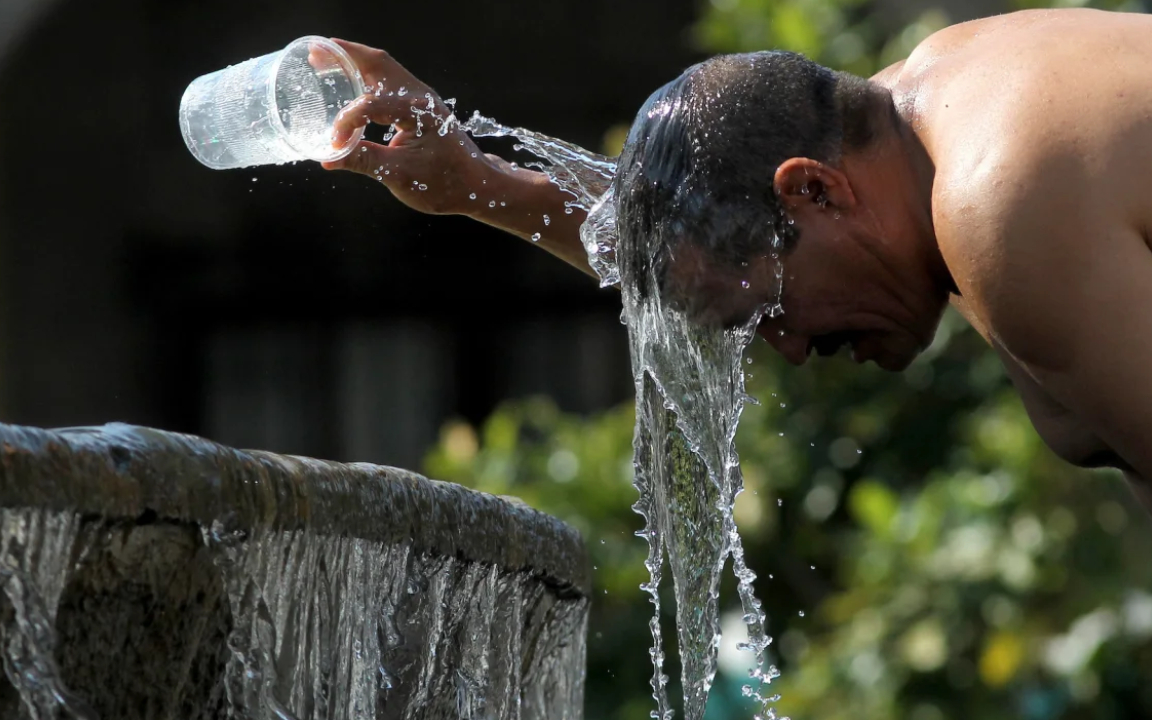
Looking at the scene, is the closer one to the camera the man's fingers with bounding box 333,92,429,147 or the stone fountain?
the stone fountain

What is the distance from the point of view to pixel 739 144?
2162 millimetres

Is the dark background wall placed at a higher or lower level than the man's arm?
higher

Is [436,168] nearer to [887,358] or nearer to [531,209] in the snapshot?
[531,209]

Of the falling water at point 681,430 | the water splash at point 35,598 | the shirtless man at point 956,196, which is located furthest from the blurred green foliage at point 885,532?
the water splash at point 35,598

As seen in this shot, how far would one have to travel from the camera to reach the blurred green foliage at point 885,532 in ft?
13.9

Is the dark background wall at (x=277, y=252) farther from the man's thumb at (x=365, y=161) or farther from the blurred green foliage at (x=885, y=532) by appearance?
the man's thumb at (x=365, y=161)

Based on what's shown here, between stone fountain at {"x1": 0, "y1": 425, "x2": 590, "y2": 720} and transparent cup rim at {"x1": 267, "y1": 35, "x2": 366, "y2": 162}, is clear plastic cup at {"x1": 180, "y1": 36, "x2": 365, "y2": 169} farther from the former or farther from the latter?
stone fountain at {"x1": 0, "y1": 425, "x2": 590, "y2": 720}

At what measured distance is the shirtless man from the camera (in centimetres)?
189

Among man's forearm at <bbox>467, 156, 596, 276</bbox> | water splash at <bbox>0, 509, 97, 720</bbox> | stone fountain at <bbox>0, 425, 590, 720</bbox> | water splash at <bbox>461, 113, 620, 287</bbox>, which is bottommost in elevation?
water splash at <bbox>0, 509, 97, 720</bbox>

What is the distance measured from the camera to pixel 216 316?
9.41 meters

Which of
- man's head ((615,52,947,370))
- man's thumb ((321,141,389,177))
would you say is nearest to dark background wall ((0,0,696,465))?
man's thumb ((321,141,389,177))

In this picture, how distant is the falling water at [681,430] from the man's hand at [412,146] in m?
0.06

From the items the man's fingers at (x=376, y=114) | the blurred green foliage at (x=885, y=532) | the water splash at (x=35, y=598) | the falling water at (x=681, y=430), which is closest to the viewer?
the water splash at (x=35, y=598)

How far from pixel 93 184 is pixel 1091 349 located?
7360mm
